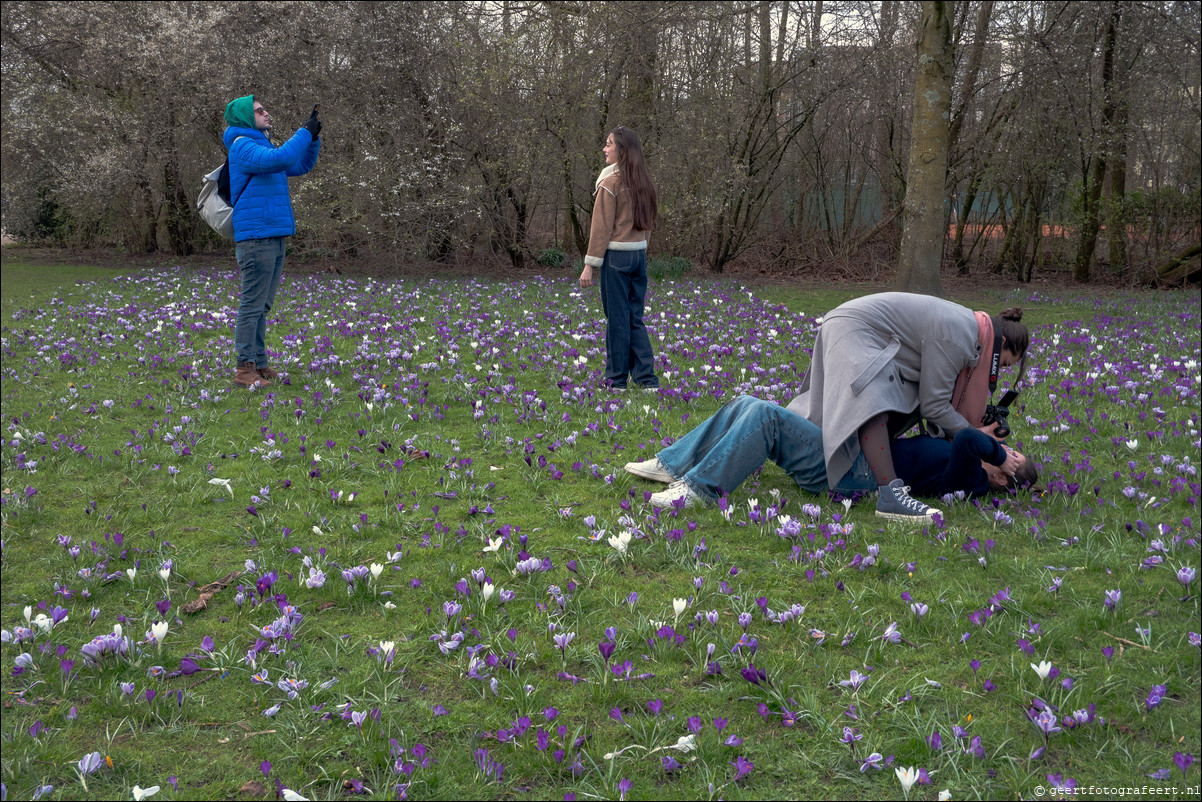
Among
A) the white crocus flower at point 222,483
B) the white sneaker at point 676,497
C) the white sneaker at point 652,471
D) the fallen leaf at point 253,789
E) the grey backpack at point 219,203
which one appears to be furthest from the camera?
the grey backpack at point 219,203

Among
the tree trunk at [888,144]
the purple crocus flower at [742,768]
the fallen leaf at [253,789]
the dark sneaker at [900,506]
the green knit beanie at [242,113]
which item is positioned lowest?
the fallen leaf at [253,789]

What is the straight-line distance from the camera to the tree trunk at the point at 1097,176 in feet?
53.3

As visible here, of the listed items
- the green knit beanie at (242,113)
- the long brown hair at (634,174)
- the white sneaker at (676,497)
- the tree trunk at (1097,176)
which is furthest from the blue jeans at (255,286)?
the tree trunk at (1097,176)

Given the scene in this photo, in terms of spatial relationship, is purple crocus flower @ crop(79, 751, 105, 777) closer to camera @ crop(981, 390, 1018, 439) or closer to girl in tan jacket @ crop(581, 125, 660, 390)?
camera @ crop(981, 390, 1018, 439)

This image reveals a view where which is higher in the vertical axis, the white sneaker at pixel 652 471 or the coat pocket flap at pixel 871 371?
the coat pocket flap at pixel 871 371

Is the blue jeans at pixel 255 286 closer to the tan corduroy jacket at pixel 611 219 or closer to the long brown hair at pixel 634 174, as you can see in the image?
the tan corduroy jacket at pixel 611 219

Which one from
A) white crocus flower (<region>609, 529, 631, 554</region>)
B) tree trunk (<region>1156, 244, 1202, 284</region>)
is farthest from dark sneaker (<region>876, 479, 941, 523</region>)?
tree trunk (<region>1156, 244, 1202, 284</region>)

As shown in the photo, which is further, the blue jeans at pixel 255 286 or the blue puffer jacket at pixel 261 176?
the blue jeans at pixel 255 286

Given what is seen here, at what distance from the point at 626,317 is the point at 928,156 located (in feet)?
23.5

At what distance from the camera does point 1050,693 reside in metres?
2.75

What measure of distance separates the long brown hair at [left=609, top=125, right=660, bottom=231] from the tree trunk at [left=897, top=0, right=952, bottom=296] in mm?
6653

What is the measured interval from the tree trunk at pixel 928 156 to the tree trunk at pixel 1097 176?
6012 mm

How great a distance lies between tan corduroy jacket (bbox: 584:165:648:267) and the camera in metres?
6.96

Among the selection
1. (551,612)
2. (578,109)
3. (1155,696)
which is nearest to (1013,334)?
(1155,696)
